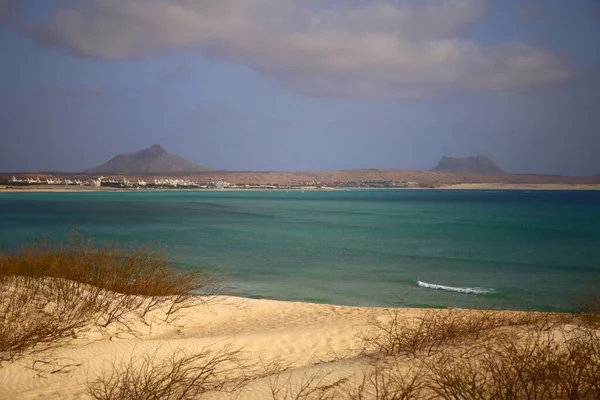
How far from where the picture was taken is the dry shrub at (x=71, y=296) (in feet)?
26.5

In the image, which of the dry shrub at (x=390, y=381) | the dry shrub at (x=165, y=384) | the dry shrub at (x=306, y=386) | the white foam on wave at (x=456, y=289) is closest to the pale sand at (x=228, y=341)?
the dry shrub at (x=306, y=386)

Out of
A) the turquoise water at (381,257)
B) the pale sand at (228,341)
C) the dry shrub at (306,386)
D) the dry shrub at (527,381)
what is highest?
the dry shrub at (527,381)

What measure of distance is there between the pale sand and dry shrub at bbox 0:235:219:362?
1.00ft

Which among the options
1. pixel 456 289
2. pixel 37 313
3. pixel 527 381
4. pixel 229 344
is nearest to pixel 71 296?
pixel 37 313

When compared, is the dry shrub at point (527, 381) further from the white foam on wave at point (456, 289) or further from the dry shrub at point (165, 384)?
the white foam on wave at point (456, 289)

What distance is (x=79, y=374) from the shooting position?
7.27 m

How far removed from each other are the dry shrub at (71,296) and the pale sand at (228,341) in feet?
1.00

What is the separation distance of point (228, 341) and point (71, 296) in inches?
133

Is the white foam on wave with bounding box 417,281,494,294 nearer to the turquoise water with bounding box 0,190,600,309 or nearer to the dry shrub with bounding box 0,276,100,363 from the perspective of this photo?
the turquoise water with bounding box 0,190,600,309

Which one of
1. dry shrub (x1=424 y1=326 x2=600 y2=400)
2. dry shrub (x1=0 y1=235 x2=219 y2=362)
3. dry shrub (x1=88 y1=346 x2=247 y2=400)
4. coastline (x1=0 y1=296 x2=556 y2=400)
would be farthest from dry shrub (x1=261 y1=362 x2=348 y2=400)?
dry shrub (x1=0 y1=235 x2=219 y2=362)

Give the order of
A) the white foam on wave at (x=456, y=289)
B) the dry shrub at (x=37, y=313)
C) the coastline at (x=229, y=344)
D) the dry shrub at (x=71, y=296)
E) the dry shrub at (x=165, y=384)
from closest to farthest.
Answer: the dry shrub at (x=165, y=384)
the coastline at (x=229, y=344)
the dry shrub at (x=37, y=313)
the dry shrub at (x=71, y=296)
the white foam on wave at (x=456, y=289)

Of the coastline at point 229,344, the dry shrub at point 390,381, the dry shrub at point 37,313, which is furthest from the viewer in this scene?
the dry shrub at point 37,313

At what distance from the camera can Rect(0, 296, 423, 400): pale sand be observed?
6.76m

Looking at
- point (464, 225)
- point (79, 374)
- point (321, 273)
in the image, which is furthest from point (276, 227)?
point (79, 374)
